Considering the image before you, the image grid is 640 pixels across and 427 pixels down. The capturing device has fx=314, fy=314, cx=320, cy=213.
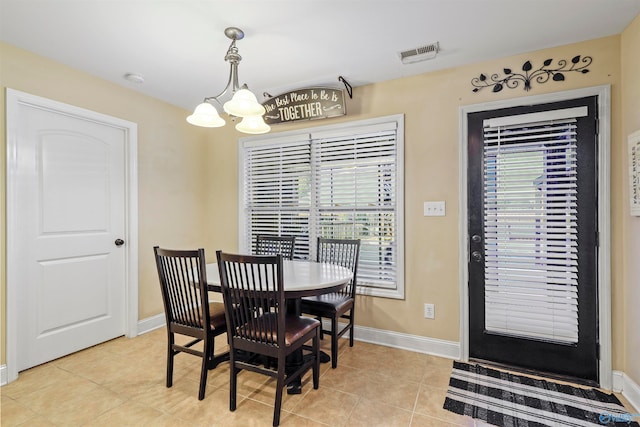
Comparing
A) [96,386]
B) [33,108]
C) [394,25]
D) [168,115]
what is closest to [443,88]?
[394,25]

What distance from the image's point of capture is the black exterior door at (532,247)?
226 cm

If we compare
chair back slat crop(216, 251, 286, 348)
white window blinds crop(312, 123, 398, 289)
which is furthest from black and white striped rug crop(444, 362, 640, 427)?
chair back slat crop(216, 251, 286, 348)

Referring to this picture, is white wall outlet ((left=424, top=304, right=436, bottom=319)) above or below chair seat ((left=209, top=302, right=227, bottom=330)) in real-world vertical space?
below

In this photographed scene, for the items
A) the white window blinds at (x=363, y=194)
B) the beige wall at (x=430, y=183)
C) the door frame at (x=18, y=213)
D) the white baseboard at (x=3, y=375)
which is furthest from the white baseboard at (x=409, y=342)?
the white baseboard at (x=3, y=375)

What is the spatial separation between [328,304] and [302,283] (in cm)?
59

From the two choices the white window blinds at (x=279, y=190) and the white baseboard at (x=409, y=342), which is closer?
the white baseboard at (x=409, y=342)

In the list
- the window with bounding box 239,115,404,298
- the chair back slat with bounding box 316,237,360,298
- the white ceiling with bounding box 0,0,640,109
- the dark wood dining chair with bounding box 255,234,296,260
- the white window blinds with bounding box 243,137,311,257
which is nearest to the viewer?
the white ceiling with bounding box 0,0,640,109

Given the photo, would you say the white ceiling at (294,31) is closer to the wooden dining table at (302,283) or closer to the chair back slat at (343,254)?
the chair back slat at (343,254)

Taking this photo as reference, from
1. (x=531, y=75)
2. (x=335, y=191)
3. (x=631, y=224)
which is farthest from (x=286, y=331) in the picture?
(x=531, y=75)

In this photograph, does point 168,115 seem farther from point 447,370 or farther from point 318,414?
point 447,370

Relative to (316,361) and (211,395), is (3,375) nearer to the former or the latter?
(211,395)

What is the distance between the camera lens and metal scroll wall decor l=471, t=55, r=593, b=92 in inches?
90.5

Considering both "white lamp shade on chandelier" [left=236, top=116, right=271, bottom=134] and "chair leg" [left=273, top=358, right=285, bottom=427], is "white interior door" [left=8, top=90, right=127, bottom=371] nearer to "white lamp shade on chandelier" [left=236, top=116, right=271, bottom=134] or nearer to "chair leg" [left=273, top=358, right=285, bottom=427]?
"white lamp shade on chandelier" [left=236, top=116, right=271, bottom=134]

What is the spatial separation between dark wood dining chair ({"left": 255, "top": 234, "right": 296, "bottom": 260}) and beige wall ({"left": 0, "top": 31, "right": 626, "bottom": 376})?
868 mm
